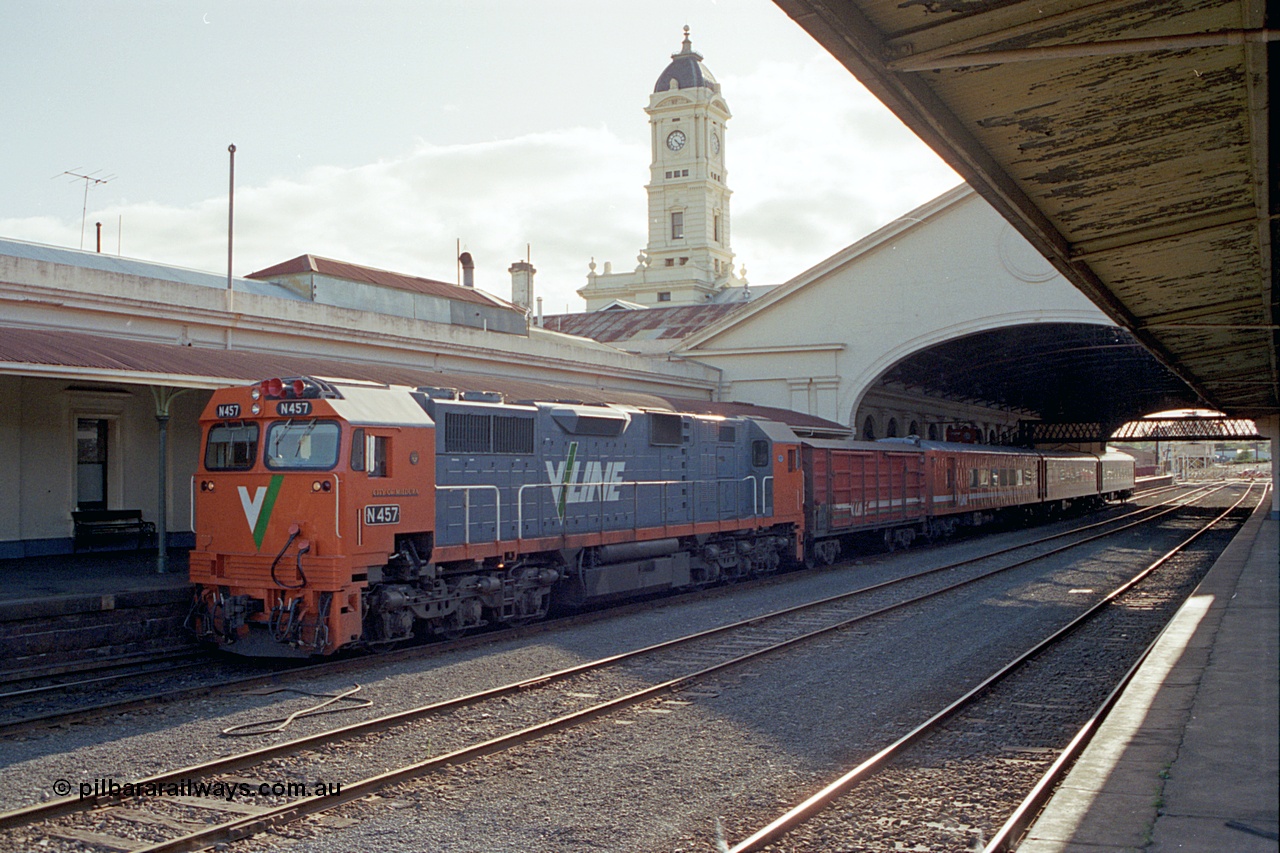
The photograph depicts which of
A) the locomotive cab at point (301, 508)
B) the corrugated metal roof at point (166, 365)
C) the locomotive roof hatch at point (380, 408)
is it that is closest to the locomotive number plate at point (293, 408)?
the locomotive cab at point (301, 508)

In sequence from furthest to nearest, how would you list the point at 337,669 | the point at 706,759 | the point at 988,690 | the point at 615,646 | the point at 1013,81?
the point at 615,646
the point at 337,669
the point at 988,690
the point at 706,759
the point at 1013,81

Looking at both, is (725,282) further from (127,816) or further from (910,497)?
(127,816)

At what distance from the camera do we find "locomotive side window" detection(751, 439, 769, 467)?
69.6 ft

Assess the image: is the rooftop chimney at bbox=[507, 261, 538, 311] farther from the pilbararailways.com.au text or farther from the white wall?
the pilbararailways.com.au text

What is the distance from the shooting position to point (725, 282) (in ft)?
299

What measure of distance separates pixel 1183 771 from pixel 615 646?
821 centimetres

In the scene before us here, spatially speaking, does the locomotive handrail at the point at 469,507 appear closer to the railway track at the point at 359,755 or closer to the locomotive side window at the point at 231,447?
the locomotive side window at the point at 231,447

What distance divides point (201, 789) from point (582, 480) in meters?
9.03

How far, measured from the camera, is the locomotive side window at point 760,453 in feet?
69.6

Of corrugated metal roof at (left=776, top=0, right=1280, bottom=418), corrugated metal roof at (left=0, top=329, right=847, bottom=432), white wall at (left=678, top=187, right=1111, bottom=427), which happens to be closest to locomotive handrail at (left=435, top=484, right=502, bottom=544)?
corrugated metal roof at (left=0, top=329, right=847, bottom=432)

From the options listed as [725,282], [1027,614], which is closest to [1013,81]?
[1027,614]

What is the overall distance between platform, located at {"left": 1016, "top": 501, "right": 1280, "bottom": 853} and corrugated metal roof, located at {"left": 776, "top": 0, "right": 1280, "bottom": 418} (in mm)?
3347

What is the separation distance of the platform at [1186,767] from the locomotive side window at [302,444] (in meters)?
8.57

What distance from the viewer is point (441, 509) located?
13430mm
